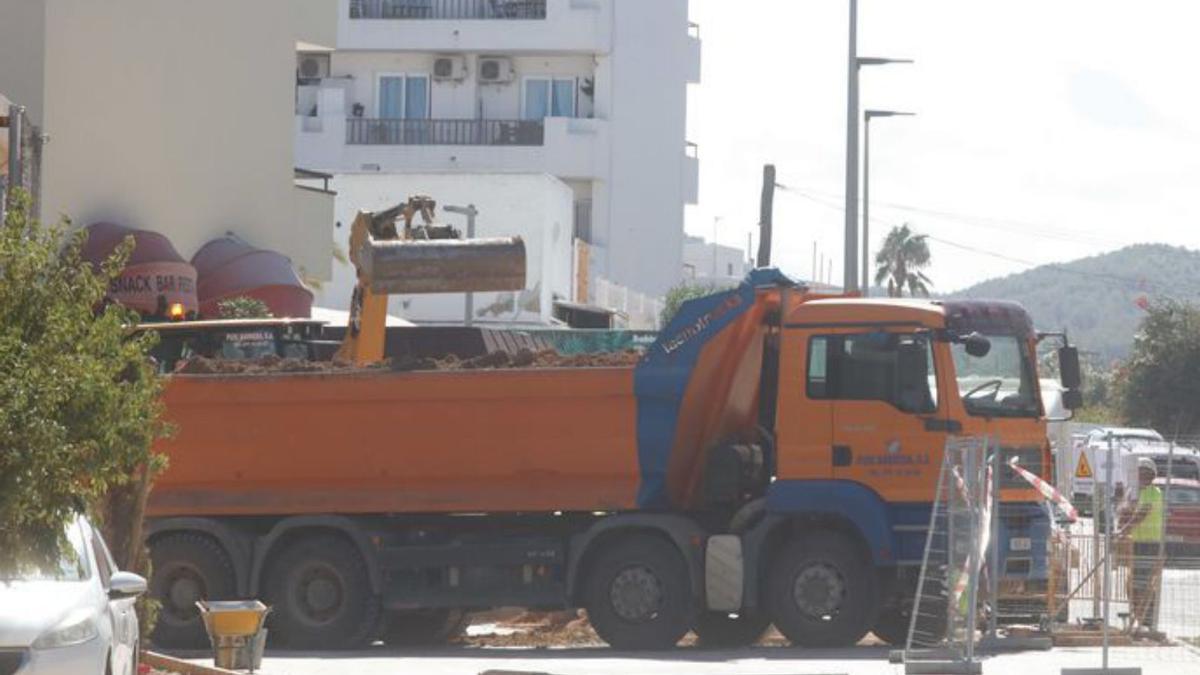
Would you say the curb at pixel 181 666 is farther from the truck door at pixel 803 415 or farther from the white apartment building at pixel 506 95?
the white apartment building at pixel 506 95

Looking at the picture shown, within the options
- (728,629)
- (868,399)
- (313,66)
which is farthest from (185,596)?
(313,66)

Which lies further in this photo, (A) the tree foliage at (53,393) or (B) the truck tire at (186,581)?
(B) the truck tire at (186,581)

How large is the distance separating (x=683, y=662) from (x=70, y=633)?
772 centimetres

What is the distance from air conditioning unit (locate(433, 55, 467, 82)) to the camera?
62.4 m

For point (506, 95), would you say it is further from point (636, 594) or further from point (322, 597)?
point (636, 594)

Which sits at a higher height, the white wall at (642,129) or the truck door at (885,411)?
the white wall at (642,129)

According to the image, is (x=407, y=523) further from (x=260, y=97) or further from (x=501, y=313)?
(x=501, y=313)

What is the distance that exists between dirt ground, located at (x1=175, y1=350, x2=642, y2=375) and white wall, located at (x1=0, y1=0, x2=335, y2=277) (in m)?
11.0

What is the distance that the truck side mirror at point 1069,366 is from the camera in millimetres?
20688

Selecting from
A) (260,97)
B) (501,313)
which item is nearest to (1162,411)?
(501,313)

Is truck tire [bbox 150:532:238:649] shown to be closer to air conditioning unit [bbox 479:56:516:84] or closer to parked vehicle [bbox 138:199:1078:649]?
parked vehicle [bbox 138:199:1078:649]

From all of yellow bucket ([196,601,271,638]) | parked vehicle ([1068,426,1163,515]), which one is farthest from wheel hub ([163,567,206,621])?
parked vehicle ([1068,426,1163,515])

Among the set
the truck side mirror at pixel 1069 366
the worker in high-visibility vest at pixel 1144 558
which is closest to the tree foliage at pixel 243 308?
the truck side mirror at pixel 1069 366

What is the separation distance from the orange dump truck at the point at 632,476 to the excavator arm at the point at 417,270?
7.36 ft
